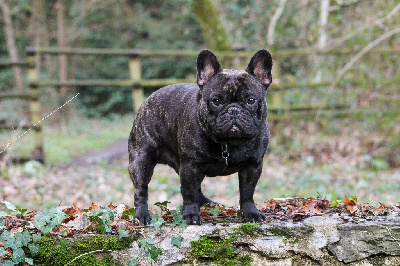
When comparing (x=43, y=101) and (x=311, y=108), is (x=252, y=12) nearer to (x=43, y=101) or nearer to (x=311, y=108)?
(x=311, y=108)

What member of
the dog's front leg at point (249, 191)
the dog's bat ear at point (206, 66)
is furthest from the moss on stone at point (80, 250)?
the dog's bat ear at point (206, 66)

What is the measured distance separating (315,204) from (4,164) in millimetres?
5751

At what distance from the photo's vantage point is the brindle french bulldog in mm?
2949

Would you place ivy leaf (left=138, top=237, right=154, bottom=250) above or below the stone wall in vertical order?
above

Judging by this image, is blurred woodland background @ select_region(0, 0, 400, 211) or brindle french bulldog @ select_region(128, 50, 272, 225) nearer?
brindle french bulldog @ select_region(128, 50, 272, 225)

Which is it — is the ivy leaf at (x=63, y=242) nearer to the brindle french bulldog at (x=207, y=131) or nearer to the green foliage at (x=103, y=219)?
the green foliage at (x=103, y=219)

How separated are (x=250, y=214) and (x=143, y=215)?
0.72 m

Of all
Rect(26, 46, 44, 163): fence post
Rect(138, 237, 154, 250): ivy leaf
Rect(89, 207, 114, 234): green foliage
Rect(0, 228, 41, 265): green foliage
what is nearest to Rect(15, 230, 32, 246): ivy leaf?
Rect(0, 228, 41, 265): green foliage

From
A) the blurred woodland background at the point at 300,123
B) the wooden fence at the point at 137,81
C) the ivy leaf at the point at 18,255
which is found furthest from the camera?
the wooden fence at the point at 137,81

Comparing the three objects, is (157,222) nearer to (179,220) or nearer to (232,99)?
(179,220)

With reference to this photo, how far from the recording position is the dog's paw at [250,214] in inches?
129

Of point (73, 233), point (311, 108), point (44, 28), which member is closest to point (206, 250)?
point (73, 233)

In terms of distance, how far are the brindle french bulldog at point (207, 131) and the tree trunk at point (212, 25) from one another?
6.75 m

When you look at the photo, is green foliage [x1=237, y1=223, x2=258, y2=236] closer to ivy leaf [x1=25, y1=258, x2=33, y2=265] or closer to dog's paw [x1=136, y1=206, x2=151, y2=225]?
dog's paw [x1=136, y1=206, x2=151, y2=225]
